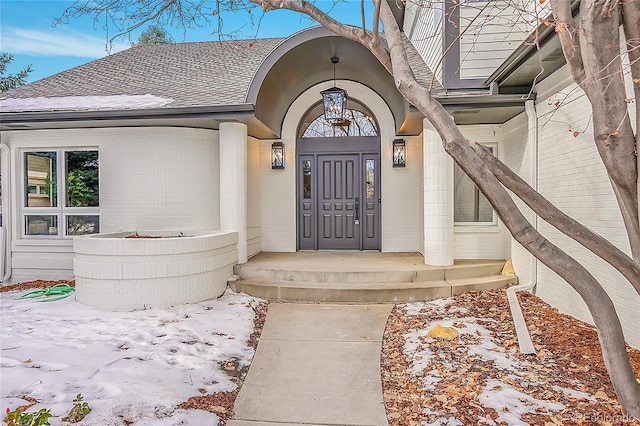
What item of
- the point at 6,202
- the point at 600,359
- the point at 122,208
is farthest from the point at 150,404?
the point at 6,202

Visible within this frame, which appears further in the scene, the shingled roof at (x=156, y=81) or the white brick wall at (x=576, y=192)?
the shingled roof at (x=156, y=81)

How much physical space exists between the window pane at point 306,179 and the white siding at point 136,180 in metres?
1.95

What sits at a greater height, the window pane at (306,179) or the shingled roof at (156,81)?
the shingled roof at (156,81)

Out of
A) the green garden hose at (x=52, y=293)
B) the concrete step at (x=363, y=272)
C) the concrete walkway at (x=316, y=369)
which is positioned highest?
the concrete step at (x=363, y=272)

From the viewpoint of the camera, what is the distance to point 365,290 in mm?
5562

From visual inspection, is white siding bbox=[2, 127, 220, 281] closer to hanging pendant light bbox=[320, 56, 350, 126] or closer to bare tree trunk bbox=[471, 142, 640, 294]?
hanging pendant light bbox=[320, 56, 350, 126]

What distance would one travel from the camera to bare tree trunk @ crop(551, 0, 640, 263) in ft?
7.66

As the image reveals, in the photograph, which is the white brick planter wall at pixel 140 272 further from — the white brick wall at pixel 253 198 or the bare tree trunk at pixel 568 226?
the bare tree trunk at pixel 568 226

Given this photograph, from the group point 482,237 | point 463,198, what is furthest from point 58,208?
point 482,237

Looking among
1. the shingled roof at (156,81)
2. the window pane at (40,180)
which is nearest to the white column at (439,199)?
the shingled roof at (156,81)

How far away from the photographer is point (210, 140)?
7.30m

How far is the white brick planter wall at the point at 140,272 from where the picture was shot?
5363mm

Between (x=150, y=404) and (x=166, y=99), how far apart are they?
5.24 metres

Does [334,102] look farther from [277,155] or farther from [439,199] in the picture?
[439,199]
